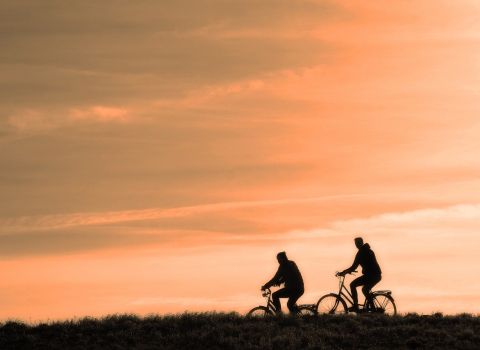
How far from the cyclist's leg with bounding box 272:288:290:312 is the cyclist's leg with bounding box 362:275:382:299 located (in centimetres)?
268

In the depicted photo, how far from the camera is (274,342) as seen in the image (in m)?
23.3

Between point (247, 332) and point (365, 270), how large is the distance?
479cm

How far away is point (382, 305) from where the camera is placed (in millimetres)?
26219

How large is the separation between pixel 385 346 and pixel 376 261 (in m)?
3.78

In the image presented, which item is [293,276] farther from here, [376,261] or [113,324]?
[113,324]

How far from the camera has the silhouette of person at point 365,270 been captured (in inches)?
1027

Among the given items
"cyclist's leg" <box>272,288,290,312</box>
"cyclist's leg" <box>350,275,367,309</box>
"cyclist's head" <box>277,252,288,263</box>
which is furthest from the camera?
"cyclist's head" <box>277,252,288,263</box>

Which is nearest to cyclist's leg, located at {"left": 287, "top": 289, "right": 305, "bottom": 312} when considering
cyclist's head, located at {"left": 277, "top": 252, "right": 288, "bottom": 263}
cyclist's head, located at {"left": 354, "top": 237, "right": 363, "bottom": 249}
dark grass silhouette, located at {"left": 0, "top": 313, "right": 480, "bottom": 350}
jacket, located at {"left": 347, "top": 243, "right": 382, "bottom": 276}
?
dark grass silhouette, located at {"left": 0, "top": 313, "right": 480, "bottom": 350}

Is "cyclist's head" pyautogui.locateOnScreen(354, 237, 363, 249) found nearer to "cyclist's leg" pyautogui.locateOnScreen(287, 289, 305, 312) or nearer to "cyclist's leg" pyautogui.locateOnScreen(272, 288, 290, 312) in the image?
"cyclist's leg" pyautogui.locateOnScreen(287, 289, 305, 312)

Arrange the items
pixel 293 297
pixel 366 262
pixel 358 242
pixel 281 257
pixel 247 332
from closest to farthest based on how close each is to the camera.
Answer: pixel 247 332, pixel 366 262, pixel 358 242, pixel 293 297, pixel 281 257

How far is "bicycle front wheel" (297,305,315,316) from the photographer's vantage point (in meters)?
26.4

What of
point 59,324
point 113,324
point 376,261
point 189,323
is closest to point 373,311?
point 376,261

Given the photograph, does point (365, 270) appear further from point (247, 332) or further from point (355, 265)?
point (247, 332)

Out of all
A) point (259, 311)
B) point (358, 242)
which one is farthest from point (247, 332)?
point (358, 242)
